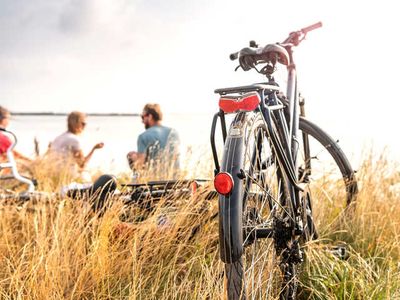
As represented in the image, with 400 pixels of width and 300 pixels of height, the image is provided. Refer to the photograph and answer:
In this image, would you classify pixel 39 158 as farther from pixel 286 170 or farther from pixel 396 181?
pixel 286 170

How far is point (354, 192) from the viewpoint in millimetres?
3832

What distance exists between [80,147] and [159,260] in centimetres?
555

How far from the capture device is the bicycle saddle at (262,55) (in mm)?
2732

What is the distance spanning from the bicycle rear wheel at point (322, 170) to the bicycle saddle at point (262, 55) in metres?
0.67

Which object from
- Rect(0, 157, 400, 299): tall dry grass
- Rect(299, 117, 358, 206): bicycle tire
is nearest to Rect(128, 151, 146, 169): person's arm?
Rect(0, 157, 400, 299): tall dry grass

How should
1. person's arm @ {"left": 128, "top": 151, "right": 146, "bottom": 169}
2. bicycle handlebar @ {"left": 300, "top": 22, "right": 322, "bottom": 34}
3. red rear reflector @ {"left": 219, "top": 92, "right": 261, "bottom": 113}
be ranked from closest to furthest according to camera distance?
red rear reflector @ {"left": 219, "top": 92, "right": 261, "bottom": 113}, bicycle handlebar @ {"left": 300, "top": 22, "right": 322, "bottom": 34}, person's arm @ {"left": 128, "top": 151, "right": 146, "bottom": 169}

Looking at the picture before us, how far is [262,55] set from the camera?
2.78 m

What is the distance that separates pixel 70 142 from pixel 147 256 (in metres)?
5.51

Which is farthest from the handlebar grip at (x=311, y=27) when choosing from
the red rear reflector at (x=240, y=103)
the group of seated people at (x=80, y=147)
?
the group of seated people at (x=80, y=147)

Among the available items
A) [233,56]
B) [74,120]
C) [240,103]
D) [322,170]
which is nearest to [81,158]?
[74,120]

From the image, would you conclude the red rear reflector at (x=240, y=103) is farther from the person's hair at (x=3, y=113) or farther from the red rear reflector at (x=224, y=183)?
the person's hair at (x=3, y=113)

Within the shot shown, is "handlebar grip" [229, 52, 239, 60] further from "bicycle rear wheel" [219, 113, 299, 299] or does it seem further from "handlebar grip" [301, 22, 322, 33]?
"bicycle rear wheel" [219, 113, 299, 299]

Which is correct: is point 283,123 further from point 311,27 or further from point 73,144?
point 73,144

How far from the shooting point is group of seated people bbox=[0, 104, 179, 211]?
6.81 m
